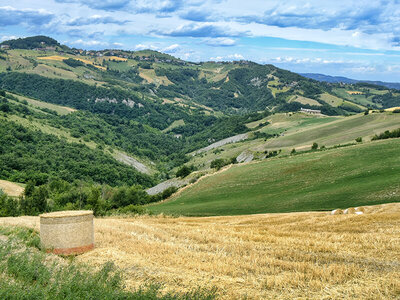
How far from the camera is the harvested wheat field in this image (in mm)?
11719

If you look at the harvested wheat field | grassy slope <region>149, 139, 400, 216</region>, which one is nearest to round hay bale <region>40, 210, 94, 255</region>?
the harvested wheat field

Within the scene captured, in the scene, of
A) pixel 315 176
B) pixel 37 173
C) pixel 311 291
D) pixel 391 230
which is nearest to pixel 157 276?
pixel 311 291

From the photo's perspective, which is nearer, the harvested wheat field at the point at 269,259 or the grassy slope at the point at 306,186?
the harvested wheat field at the point at 269,259

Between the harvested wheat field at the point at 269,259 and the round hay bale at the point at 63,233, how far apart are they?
0.88 metres

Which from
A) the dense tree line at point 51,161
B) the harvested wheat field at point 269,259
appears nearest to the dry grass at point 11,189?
the dense tree line at point 51,161

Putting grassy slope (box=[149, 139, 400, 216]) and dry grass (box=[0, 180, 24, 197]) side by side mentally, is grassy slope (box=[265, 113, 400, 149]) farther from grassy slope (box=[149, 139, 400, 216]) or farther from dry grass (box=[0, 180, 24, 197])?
dry grass (box=[0, 180, 24, 197])

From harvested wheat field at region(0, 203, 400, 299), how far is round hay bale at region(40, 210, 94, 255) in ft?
2.88

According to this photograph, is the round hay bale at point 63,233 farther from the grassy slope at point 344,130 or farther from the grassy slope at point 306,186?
the grassy slope at point 344,130

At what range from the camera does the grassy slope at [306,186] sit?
4106cm

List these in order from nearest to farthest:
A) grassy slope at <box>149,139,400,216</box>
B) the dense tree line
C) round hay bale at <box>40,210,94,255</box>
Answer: round hay bale at <box>40,210,94,255</box> < grassy slope at <box>149,139,400,216</box> < the dense tree line

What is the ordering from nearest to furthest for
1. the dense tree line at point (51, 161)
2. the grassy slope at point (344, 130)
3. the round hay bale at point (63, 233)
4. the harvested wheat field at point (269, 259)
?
the harvested wheat field at point (269, 259) → the round hay bale at point (63, 233) → the grassy slope at point (344, 130) → the dense tree line at point (51, 161)

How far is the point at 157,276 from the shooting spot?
12945 millimetres

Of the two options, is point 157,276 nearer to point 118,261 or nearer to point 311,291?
point 118,261

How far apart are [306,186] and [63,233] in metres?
40.6
